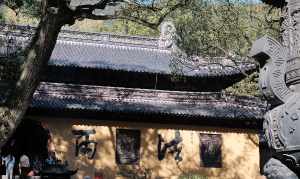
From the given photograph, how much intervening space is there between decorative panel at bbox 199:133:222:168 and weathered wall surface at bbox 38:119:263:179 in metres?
0.16

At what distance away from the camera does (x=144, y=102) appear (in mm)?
19625

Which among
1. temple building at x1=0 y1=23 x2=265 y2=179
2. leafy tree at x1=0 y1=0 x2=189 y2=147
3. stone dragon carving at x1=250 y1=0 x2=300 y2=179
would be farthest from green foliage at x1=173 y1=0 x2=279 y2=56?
stone dragon carving at x1=250 y1=0 x2=300 y2=179

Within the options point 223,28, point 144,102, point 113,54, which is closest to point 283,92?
point 223,28

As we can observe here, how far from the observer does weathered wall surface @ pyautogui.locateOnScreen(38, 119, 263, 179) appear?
60.8ft

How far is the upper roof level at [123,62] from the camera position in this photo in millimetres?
21328

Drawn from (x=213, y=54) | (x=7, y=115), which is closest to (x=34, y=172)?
(x=7, y=115)

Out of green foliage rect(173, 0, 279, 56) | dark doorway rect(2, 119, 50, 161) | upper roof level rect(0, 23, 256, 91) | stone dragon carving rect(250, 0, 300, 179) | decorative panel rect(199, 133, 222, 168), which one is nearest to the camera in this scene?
stone dragon carving rect(250, 0, 300, 179)

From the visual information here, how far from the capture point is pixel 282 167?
4301mm

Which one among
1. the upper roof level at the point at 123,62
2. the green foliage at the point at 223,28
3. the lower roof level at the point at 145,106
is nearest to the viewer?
the green foliage at the point at 223,28

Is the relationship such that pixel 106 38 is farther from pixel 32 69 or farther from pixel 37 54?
pixel 32 69

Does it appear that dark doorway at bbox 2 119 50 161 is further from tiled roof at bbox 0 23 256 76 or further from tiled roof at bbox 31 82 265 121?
tiled roof at bbox 0 23 256 76

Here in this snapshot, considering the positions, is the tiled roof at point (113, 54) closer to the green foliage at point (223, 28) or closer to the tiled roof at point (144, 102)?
the tiled roof at point (144, 102)

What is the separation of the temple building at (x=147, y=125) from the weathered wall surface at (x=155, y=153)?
0.11ft

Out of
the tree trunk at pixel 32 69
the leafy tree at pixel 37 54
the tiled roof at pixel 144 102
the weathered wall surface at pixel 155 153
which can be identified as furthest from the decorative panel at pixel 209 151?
the tree trunk at pixel 32 69
